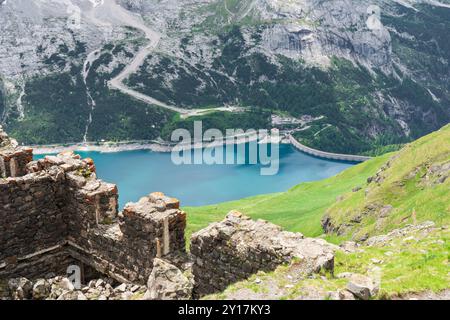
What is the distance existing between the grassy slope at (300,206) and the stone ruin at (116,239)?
180ft

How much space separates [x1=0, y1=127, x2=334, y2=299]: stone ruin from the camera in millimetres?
14363

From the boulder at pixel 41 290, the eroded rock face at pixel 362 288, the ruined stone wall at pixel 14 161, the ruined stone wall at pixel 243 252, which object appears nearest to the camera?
the eroded rock face at pixel 362 288

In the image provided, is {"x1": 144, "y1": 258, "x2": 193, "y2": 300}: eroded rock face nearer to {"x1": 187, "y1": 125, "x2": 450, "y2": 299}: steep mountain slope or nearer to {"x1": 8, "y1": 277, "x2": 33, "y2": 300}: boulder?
{"x1": 187, "y1": 125, "x2": 450, "y2": 299}: steep mountain slope

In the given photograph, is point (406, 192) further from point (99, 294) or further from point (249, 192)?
point (249, 192)

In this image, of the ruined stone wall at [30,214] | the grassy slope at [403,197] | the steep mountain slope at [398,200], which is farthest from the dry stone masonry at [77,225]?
the grassy slope at [403,197]

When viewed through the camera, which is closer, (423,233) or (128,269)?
(128,269)

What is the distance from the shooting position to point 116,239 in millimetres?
17312

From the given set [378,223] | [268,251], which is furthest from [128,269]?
[378,223]

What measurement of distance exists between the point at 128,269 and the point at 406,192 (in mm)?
44343

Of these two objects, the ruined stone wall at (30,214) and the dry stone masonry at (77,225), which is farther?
the ruined stone wall at (30,214)

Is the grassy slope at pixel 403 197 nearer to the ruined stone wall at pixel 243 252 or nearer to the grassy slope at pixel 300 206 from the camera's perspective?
the grassy slope at pixel 300 206

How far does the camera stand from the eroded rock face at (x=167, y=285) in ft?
40.6

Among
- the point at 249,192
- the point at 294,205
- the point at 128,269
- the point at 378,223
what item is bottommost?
the point at 249,192
